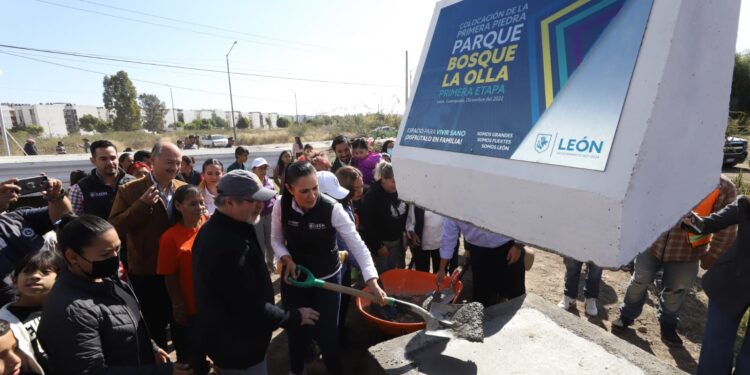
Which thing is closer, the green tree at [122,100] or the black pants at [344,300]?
the black pants at [344,300]

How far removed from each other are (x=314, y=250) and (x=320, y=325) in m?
0.56

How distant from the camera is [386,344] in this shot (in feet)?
8.18

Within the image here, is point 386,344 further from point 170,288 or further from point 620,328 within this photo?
point 620,328

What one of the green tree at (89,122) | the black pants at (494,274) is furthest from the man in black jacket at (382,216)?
the green tree at (89,122)

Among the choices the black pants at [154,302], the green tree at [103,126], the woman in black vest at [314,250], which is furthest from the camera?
the green tree at [103,126]

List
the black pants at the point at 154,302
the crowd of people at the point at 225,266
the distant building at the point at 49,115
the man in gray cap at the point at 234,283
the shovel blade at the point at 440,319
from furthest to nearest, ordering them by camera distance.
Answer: the distant building at the point at 49,115
the black pants at the point at 154,302
the shovel blade at the point at 440,319
the man in gray cap at the point at 234,283
the crowd of people at the point at 225,266

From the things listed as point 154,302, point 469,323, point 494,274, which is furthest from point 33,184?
point 494,274

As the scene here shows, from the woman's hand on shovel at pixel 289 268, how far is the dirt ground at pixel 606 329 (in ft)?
3.86

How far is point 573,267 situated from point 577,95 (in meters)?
3.61

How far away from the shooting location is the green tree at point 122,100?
43.5 m

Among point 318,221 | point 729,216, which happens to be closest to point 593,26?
point 318,221

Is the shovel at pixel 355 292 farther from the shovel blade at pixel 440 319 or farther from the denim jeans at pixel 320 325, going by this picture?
the denim jeans at pixel 320 325

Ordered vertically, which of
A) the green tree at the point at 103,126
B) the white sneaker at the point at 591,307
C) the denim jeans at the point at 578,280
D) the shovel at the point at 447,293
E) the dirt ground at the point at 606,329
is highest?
the green tree at the point at 103,126

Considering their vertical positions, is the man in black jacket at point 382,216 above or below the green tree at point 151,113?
below
